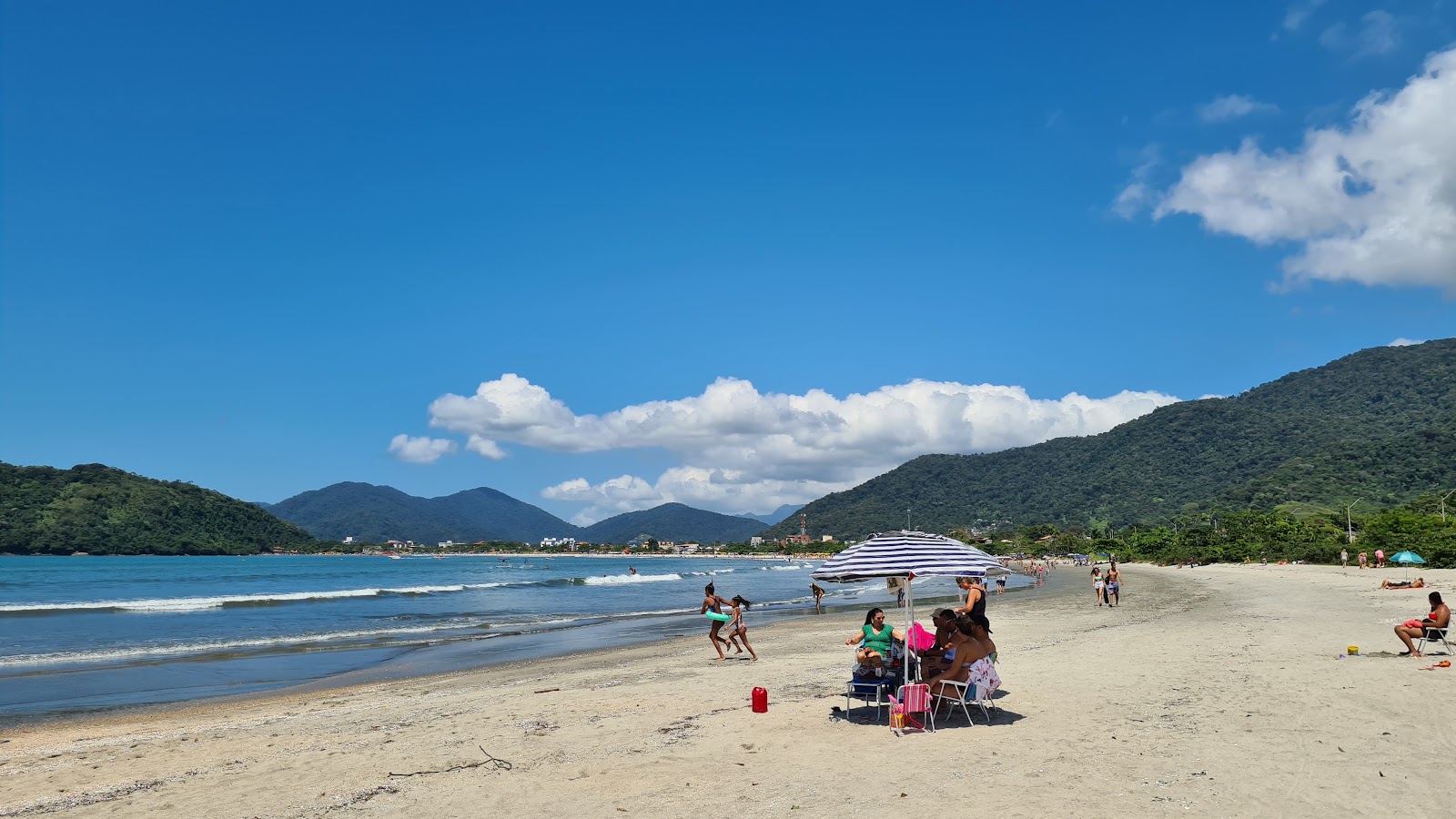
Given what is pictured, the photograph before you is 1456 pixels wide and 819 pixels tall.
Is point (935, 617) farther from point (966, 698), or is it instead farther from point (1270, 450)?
point (1270, 450)

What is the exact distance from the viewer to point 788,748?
8820 mm

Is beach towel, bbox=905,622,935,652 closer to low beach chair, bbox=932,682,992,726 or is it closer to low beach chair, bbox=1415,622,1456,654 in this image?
low beach chair, bbox=932,682,992,726

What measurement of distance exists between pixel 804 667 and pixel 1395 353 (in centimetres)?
20689

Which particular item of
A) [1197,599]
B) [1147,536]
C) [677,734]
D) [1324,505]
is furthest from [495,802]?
[1324,505]

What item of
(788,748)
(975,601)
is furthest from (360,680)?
→ (975,601)

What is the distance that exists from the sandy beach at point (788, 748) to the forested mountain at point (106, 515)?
143773mm

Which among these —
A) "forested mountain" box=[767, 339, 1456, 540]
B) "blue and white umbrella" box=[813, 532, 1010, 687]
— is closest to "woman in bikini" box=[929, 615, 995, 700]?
"blue and white umbrella" box=[813, 532, 1010, 687]

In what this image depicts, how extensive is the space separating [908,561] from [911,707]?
156cm

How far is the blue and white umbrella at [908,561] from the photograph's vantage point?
921 cm

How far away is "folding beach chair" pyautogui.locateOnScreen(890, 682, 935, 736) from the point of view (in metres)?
9.41

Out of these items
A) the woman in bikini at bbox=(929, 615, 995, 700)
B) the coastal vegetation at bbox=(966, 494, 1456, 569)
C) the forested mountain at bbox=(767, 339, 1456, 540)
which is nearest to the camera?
the woman in bikini at bbox=(929, 615, 995, 700)

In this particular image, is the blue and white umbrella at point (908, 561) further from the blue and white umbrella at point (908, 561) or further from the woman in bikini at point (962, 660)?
the woman in bikini at point (962, 660)

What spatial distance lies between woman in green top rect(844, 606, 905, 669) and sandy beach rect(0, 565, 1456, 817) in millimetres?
713

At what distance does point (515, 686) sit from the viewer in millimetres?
14727
